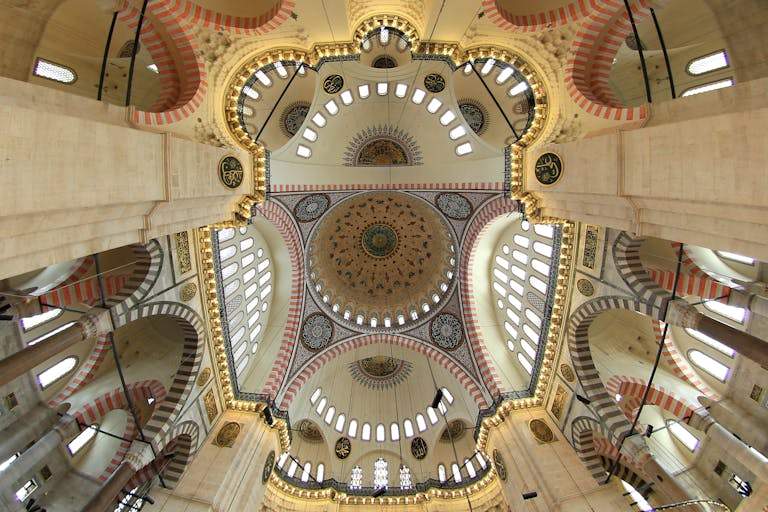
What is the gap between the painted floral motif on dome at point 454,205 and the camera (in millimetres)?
14602

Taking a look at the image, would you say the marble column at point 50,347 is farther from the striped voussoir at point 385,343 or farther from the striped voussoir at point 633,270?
the striped voussoir at point 633,270

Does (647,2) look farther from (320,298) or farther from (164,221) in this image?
(320,298)

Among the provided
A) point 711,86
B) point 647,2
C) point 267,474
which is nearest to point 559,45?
point 647,2

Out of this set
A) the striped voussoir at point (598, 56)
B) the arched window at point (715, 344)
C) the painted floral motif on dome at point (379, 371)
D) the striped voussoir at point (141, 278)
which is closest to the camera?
the striped voussoir at point (598, 56)

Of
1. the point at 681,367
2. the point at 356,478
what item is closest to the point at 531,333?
the point at 681,367

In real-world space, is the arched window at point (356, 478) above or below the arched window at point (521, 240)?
below

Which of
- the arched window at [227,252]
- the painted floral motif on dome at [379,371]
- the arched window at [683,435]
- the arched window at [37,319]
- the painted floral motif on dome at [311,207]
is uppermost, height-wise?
the painted floral motif on dome at [311,207]

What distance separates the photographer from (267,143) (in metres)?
13.0

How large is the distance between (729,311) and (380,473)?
567 inches

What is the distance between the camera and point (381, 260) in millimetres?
18688

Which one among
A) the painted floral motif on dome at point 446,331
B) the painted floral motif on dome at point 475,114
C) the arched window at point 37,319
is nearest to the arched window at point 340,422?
the painted floral motif on dome at point 446,331

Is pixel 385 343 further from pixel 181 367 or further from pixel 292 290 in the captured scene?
pixel 181 367

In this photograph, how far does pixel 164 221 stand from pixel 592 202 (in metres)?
8.27

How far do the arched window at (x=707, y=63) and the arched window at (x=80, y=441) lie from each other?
19.6 metres
